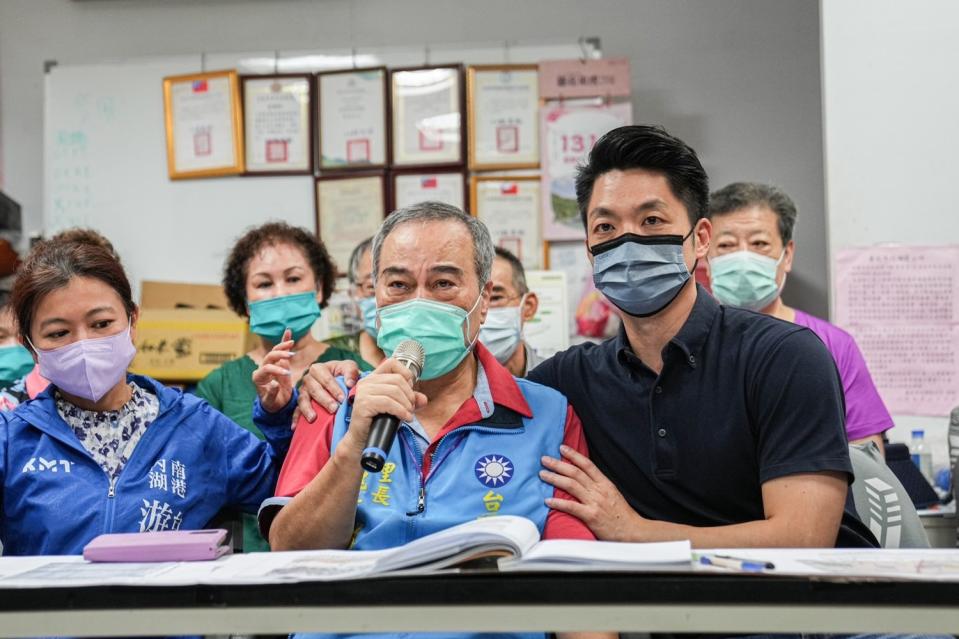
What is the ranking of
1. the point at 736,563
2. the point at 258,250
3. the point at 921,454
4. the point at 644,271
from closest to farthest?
the point at 736,563, the point at 644,271, the point at 258,250, the point at 921,454

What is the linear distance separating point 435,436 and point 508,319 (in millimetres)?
1200

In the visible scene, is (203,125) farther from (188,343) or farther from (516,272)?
(516,272)

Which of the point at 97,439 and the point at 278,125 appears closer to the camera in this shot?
the point at 97,439

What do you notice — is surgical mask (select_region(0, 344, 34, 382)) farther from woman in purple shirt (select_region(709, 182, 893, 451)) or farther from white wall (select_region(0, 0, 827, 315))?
woman in purple shirt (select_region(709, 182, 893, 451))

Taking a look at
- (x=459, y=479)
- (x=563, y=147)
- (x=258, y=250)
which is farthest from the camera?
(x=563, y=147)

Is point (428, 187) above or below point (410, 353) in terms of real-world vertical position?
above

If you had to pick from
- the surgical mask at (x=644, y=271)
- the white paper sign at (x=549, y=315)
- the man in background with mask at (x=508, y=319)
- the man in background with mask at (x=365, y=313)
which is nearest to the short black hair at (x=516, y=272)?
the man in background with mask at (x=508, y=319)

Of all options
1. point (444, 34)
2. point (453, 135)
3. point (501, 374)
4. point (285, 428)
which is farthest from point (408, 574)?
point (444, 34)

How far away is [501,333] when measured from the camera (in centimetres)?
287

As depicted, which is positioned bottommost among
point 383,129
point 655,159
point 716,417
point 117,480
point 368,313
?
point 117,480

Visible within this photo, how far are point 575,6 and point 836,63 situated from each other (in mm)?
1592

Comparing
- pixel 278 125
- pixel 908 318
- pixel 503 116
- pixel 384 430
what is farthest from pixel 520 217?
pixel 384 430

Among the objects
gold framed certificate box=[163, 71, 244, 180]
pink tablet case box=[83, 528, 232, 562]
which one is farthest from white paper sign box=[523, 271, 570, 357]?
pink tablet case box=[83, 528, 232, 562]

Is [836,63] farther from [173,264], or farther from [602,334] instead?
[173,264]
